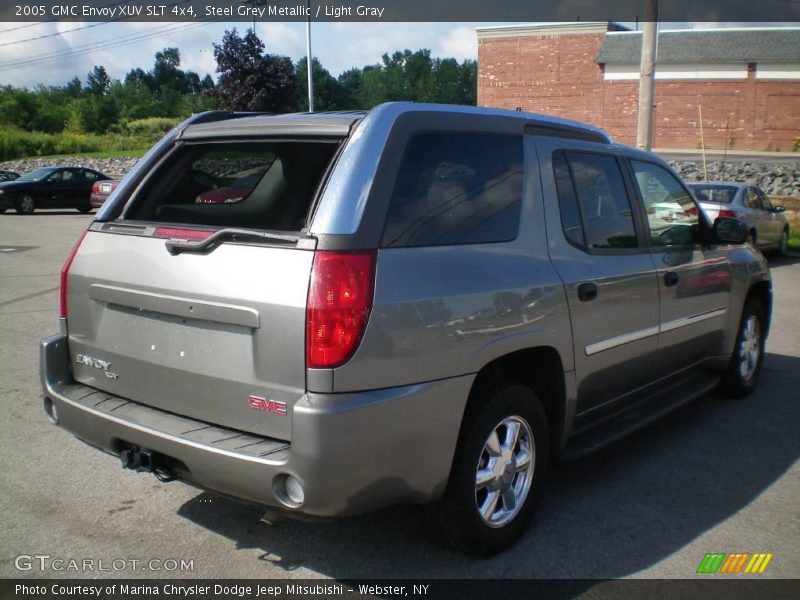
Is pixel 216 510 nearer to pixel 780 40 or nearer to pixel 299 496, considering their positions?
pixel 299 496

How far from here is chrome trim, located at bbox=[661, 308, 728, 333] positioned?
4.73 meters

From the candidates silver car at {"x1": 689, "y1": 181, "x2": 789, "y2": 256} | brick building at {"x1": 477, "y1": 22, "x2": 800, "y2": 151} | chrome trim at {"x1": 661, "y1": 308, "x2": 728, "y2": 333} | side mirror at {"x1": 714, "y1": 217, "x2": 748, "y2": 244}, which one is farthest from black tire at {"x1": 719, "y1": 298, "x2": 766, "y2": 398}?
brick building at {"x1": 477, "y1": 22, "x2": 800, "y2": 151}

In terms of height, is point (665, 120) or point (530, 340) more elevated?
point (665, 120)

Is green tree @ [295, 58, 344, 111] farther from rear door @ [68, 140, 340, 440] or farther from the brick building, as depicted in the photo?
rear door @ [68, 140, 340, 440]

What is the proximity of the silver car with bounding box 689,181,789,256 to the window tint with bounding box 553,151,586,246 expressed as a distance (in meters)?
10.3

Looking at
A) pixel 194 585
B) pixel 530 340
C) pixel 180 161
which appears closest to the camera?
pixel 194 585

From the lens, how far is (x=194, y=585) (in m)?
3.22

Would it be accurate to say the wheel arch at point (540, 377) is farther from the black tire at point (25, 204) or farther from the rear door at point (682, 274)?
the black tire at point (25, 204)

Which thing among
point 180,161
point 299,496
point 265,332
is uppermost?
point 180,161

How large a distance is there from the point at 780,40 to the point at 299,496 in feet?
175

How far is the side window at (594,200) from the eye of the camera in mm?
3961

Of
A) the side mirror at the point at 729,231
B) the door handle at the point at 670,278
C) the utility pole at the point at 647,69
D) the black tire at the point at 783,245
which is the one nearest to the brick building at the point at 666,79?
the black tire at the point at 783,245

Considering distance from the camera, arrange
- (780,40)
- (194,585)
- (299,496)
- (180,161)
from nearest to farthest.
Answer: (299,496), (194,585), (180,161), (780,40)

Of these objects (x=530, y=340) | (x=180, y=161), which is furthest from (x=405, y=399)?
(x=180, y=161)
